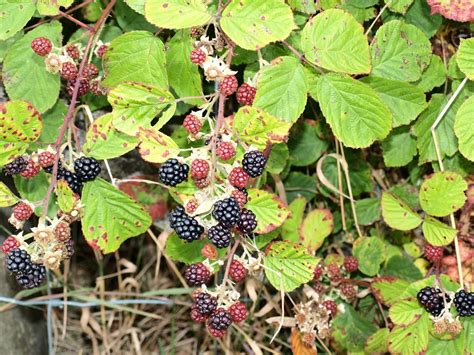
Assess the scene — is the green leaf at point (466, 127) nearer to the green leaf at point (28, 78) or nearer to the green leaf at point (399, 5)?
the green leaf at point (399, 5)

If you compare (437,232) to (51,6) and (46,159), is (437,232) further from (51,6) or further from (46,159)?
(51,6)

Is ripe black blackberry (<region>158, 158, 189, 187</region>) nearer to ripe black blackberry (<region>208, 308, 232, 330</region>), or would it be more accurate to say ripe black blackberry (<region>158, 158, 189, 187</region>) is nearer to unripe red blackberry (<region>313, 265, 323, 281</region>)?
ripe black blackberry (<region>208, 308, 232, 330</region>)

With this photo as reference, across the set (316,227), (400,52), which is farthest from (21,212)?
(400,52)

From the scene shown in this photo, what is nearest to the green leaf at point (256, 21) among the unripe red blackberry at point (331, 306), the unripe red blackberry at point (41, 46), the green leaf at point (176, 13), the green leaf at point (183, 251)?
the green leaf at point (176, 13)

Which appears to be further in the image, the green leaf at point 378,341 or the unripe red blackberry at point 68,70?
the green leaf at point 378,341

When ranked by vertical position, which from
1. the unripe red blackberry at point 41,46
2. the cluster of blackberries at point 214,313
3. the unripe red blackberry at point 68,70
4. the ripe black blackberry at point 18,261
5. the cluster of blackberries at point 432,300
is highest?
the unripe red blackberry at point 41,46

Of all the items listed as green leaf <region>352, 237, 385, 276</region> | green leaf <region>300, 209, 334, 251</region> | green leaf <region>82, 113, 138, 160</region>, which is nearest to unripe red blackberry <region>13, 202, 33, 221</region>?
green leaf <region>82, 113, 138, 160</region>

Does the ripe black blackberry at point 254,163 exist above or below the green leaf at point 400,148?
above
